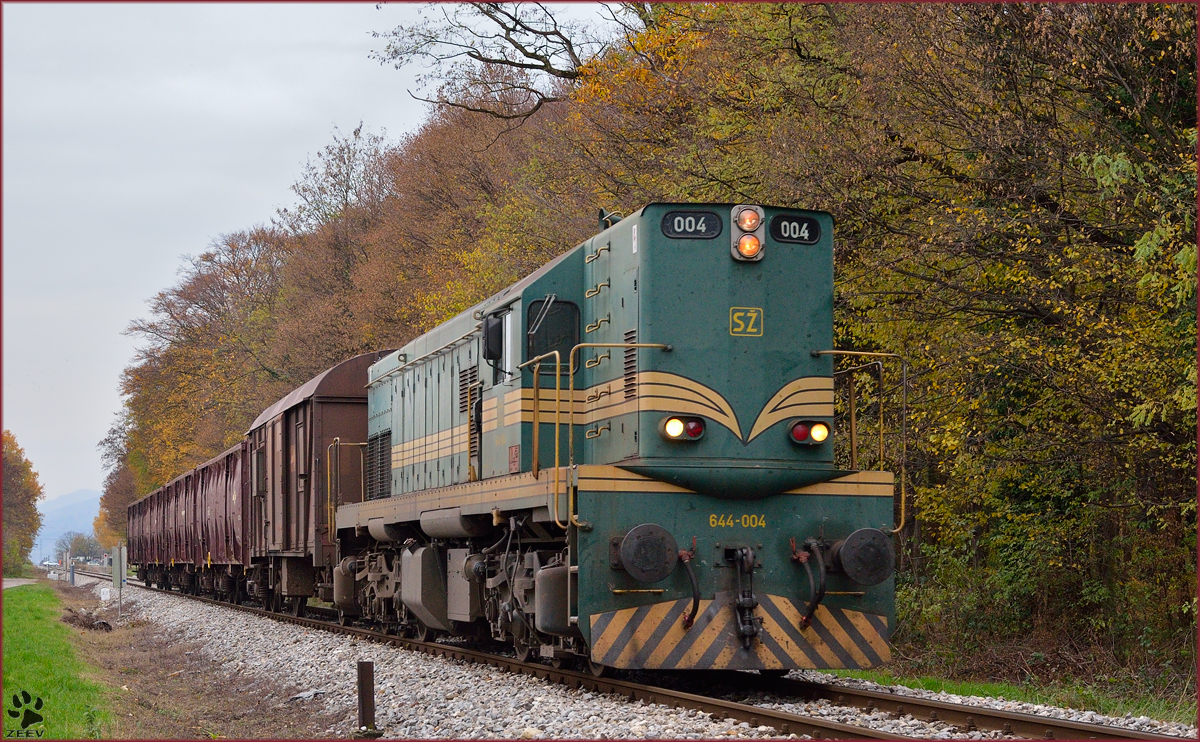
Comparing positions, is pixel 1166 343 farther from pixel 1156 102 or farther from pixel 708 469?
pixel 708 469

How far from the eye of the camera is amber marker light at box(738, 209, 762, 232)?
30.5ft

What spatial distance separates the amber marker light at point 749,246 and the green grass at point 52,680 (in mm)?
6176

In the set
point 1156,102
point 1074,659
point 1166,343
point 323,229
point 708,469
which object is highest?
point 323,229

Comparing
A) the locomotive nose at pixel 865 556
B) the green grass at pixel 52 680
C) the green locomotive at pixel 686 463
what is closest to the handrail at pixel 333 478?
the green grass at pixel 52 680

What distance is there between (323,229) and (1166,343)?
38.6m

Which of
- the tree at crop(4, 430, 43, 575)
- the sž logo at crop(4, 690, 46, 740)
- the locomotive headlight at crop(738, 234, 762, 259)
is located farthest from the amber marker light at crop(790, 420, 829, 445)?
the tree at crop(4, 430, 43, 575)

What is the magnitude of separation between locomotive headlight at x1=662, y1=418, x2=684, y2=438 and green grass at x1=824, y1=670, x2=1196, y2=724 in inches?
134

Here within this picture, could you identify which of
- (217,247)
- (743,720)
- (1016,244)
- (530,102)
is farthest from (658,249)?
(217,247)

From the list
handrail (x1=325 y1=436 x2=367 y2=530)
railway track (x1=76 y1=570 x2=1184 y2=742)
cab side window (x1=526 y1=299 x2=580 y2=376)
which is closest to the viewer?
railway track (x1=76 y1=570 x2=1184 y2=742)

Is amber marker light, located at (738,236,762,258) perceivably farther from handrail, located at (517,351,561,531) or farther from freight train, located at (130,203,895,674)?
handrail, located at (517,351,561,531)

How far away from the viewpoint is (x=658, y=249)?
9289mm

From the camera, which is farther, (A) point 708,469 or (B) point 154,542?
(B) point 154,542

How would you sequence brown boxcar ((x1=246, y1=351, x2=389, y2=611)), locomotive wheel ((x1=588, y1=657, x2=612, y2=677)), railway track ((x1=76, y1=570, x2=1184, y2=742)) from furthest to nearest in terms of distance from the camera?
brown boxcar ((x1=246, y1=351, x2=389, y2=611)), locomotive wheel ((x1=588, y1=657, x2=612, y2=677)), railway track ((x1=76, y1=570, x2=1184, y2=742))

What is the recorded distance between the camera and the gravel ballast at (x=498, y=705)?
298 inches
